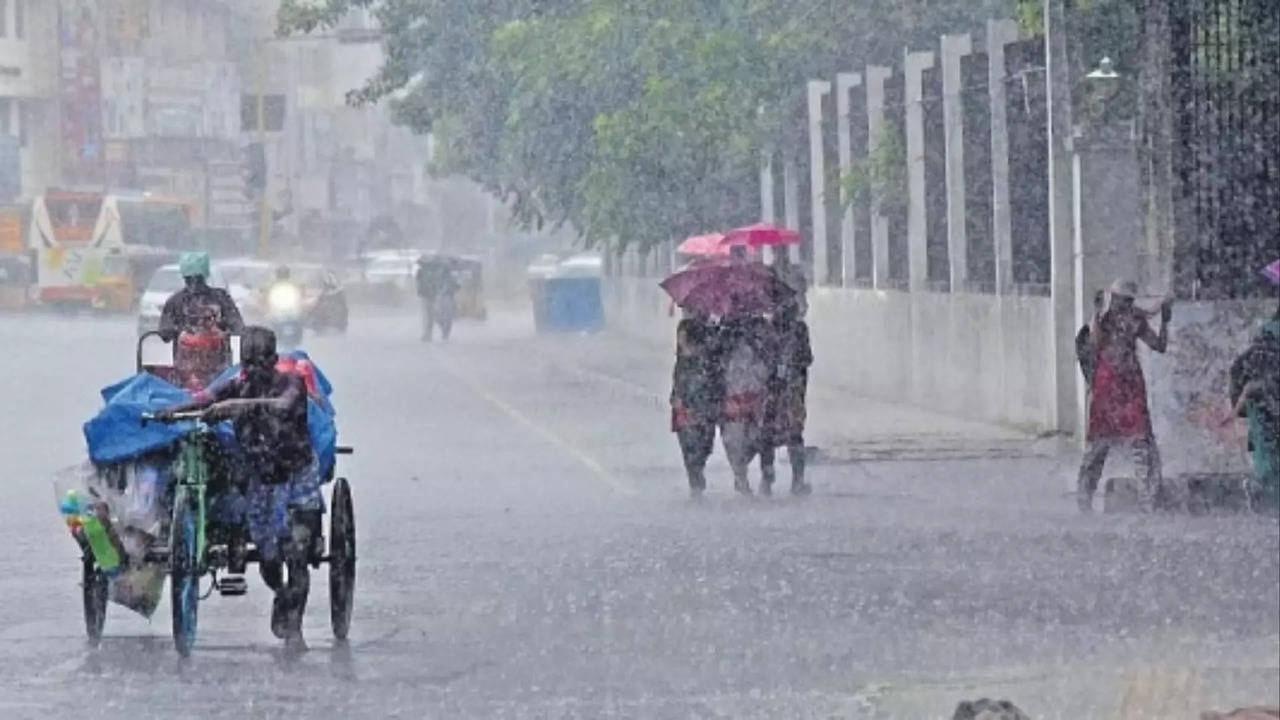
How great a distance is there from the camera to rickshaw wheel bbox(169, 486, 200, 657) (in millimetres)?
12844

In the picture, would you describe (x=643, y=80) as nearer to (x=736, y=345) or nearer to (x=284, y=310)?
(x=284, y=310)

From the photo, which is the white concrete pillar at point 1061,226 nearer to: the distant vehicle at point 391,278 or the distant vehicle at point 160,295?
the distant vehicle at point 160,295

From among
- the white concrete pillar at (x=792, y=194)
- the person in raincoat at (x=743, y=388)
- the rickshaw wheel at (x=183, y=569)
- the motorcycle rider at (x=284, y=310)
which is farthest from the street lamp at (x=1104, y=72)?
the motorcycle rider at (x=284, y=310)

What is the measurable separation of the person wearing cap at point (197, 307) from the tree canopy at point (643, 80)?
23.1 metres

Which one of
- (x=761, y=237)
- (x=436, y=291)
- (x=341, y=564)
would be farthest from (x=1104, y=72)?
(x=436, y=291)

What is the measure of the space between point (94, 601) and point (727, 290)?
8875 millimetres

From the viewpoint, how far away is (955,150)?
99.6 feet

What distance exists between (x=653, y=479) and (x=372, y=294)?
202 feet

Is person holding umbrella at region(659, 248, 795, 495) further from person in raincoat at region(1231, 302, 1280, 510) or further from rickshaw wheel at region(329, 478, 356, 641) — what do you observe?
rickshaw wheel at region(329, 478, 356, 641)

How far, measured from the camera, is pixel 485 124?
167 feet

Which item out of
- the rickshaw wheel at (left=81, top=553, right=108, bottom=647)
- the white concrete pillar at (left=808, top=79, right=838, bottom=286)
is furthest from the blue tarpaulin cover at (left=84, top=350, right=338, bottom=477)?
the white concrete pillar at (left=808, top=79, right=838, bottom=286)

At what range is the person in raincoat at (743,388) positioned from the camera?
21703 millimetres

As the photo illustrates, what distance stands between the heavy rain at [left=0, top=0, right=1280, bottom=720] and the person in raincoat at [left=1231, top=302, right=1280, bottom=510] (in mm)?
32

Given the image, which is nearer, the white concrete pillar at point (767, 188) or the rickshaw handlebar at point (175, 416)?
the rickshaw handlebar at point (175, 416)
